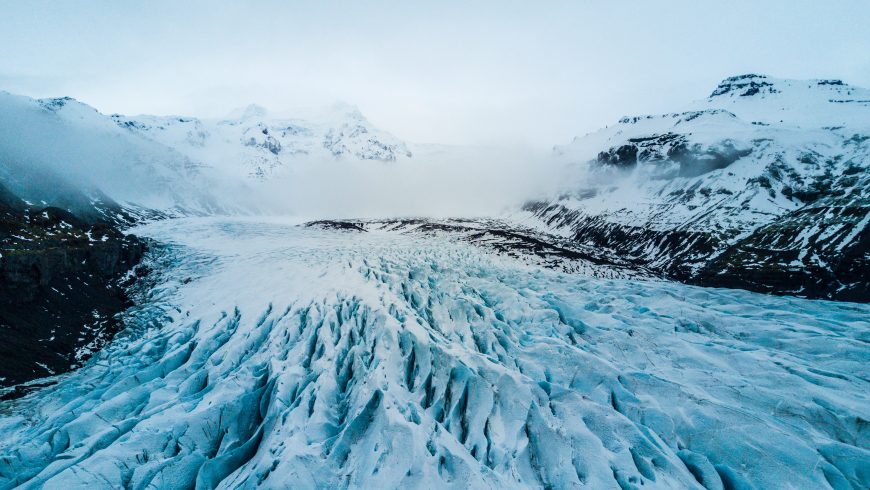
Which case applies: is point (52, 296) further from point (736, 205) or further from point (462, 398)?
point (736, 205)

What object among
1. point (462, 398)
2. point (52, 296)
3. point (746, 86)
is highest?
point (746, 86)

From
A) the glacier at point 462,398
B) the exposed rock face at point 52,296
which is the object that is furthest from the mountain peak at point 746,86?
the exposed rock face at point 52,296

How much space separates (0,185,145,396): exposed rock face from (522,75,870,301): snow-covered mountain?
57559 mm

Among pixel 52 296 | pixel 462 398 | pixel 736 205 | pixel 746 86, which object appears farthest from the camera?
pixel 746 86

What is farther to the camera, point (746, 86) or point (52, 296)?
point (746, 86)

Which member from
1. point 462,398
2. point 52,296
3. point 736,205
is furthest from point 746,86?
A: point 52,296

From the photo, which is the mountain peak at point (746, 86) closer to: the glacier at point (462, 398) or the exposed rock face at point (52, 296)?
the glacier at point (462, 398)

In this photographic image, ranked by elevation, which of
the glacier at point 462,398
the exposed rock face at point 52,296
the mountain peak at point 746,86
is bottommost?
the glacier at point 462,398

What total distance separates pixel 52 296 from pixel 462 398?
88.9 ft

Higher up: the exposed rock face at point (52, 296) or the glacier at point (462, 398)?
the exposed rock face at point (52, 296)

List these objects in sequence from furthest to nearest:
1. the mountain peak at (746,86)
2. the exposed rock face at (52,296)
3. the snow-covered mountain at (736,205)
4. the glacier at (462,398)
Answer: the mountain peak at (746,86)
the snow-covered mountain at (736,205)
the exposed rock face at (52,296)
the glacier at (462,398)

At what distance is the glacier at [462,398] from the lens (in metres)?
9.23

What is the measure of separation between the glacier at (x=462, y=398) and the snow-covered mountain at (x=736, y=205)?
1028 inches

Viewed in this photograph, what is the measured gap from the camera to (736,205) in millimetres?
57594
